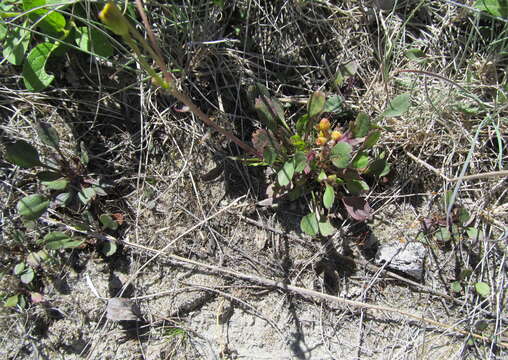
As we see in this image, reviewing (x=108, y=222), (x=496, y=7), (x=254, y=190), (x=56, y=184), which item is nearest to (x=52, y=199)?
(x=56, y=184)

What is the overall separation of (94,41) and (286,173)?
1084 millimetres

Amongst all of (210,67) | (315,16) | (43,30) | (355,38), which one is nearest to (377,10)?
(355,38)

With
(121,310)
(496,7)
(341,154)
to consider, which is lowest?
(121,310)

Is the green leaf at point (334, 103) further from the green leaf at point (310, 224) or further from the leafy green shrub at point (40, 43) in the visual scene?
the leafy green shrub at point (40, 43)

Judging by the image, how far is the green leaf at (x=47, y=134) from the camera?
6.13ft

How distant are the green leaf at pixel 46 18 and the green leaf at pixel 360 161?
149 cm

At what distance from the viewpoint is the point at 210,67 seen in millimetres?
2051

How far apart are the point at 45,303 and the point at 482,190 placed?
2213 millimetres

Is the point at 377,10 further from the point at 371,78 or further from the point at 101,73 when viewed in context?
the point at 101,73

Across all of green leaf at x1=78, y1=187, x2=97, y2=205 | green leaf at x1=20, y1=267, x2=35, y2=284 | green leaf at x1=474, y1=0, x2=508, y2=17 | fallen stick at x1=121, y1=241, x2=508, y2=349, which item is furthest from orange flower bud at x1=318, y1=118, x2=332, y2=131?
green leaf at x1=20, y1=267, x2=35, y2=284

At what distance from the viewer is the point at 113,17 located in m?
0.95

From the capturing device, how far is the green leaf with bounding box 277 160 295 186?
1.77m

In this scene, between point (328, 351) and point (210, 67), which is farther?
point (210, 67)

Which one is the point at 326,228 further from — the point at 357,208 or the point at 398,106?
the point at 398,106
